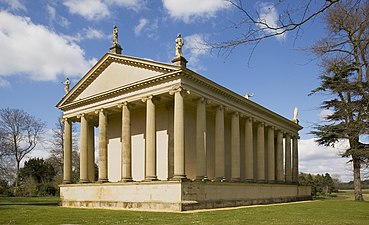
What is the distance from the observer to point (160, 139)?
32.4m

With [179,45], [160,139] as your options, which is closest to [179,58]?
[179,45]

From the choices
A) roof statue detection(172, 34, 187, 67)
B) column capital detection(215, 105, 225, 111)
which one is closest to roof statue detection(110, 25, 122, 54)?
roof statue detection(172, 34, 187, 67)

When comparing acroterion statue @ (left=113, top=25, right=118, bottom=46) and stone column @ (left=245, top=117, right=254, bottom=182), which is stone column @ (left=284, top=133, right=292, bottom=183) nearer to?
Result: stone column @ (left=245, top=117, right=254, bottom=182)

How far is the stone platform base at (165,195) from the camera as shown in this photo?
25.3m

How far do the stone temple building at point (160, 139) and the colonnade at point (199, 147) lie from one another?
0.07 metres

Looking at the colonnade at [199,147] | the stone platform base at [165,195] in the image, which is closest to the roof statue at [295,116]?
the colonnade at [199,147]

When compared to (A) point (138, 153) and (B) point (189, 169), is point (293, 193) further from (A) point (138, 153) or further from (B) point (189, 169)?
(A) point (138, 153)

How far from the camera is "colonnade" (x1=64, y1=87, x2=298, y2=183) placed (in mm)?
26984

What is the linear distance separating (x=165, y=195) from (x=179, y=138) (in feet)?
13.0

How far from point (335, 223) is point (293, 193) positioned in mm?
30544

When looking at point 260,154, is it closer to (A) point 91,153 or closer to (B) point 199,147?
(B) point 199,147

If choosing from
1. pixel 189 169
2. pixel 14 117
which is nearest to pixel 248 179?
pixel 189 169

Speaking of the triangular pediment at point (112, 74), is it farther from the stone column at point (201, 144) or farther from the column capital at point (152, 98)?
the stone column at point (201, 144)

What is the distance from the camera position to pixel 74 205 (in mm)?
33188
